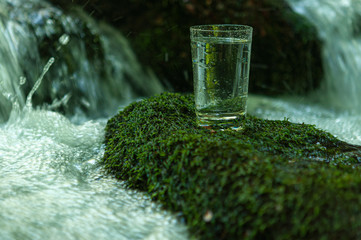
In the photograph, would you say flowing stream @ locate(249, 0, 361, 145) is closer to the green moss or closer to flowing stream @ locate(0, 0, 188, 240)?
flowing stream @ locate(0, 0, 188, 240)

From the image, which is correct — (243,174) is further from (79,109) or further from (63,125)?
(79,109)

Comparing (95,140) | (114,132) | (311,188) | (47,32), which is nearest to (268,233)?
(311,188)

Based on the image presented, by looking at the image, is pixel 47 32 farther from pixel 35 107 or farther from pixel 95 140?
pixel 95 140

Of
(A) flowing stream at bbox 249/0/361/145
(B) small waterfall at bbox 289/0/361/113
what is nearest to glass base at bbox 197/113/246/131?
(A) flowing stream at bbox 249/0/361/145

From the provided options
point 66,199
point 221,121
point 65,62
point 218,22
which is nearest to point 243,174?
point 221,121

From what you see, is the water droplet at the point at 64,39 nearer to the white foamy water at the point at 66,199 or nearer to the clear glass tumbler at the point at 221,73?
the white foamy water at the point at 66,199
